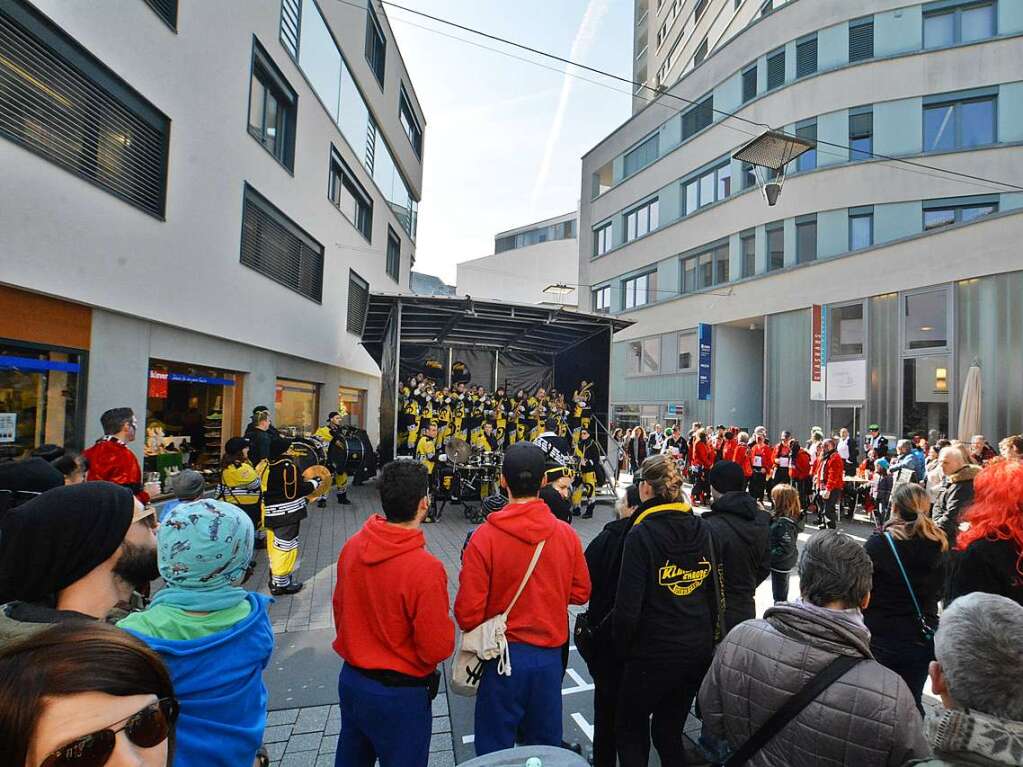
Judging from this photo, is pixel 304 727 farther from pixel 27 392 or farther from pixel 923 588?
pixel 27 392

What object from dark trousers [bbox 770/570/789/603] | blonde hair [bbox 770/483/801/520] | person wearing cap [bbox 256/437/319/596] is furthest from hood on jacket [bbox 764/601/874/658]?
person wearing cap [bbox 256/437/319/596]

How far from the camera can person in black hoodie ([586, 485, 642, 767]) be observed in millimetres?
2947

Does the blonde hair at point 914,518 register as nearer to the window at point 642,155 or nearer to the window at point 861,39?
the window at point 861,39

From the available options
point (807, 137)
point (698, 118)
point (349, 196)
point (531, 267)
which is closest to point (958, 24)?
point (807, 137)

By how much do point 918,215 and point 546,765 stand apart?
20.4 metres

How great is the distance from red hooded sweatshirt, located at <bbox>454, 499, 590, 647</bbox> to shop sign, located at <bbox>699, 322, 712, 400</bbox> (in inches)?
824

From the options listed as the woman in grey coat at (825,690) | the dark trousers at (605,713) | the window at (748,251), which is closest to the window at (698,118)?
the window at (748,251)

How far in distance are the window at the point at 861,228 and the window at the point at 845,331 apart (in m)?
1.98

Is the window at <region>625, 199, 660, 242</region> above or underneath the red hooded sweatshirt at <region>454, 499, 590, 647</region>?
above

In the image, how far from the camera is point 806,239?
61.6 feet

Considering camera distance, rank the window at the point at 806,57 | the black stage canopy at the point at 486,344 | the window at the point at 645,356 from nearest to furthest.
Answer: the black stage canopy at the point at 486,344
the window at the point at 806,57
the window at the point at 645,356

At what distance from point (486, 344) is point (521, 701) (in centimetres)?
1376

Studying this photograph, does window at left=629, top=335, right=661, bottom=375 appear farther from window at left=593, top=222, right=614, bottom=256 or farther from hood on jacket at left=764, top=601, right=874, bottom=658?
hood on jacket at left=764, top=601, right=874, bottom=658

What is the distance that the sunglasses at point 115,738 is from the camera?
83 centimetres
